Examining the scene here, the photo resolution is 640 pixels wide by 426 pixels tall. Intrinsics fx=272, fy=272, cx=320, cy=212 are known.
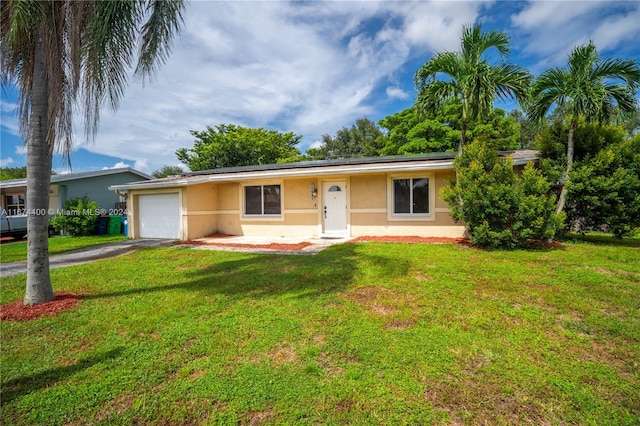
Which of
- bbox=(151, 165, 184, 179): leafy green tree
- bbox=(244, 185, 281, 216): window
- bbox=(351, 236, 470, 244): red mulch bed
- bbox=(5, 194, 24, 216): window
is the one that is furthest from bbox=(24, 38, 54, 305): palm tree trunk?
bbox=(151, 165, 184, 179): leafy green tree

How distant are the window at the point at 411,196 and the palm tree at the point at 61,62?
8.48 meters

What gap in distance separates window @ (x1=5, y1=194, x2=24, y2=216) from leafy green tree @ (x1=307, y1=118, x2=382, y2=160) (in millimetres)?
24816

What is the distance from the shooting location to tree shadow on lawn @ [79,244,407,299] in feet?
16.3

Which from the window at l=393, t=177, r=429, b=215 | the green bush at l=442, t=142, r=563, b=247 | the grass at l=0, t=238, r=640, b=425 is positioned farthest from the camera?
the window at l=393, t=177, r=429, b=215

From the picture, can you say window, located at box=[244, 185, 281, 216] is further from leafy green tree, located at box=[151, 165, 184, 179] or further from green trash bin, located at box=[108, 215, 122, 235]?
leafy green tree, located at box=[151, 165, 184, 179]

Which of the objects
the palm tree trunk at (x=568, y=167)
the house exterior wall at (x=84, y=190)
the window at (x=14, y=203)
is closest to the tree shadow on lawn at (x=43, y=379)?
the palm tree trunk at (x=568, y=167)

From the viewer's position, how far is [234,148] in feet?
94.4

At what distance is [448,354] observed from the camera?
113 inches

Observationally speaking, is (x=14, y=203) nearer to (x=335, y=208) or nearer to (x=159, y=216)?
(x=159, y=216)

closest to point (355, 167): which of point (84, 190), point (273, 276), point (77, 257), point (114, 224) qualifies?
point (273, 276)

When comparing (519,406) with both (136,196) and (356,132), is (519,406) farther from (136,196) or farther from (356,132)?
(356,132)

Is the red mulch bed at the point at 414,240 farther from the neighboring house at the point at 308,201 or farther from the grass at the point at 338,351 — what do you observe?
the grass at the point at 338,351

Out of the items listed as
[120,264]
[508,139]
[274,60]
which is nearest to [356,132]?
[508,139]

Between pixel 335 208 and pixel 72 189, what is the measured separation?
17.0m
